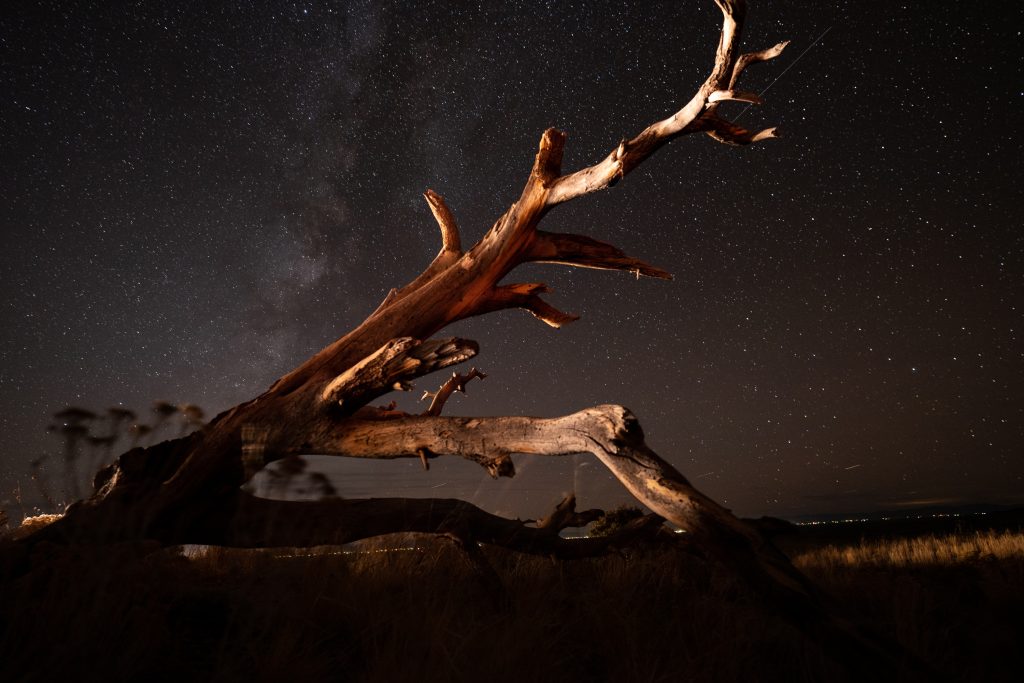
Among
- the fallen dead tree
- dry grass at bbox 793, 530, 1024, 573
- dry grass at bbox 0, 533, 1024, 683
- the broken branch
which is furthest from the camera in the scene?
dry grass at bbox 793, 530, 1024, 573

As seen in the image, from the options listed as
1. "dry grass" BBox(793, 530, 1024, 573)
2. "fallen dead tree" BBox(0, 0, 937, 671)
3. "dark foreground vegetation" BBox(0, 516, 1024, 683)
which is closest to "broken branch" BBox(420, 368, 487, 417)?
"fallen dead tree" BBox(0, 0, 937, 671)

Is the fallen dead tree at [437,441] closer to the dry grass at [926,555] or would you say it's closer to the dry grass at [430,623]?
the dry grass at [430,623]

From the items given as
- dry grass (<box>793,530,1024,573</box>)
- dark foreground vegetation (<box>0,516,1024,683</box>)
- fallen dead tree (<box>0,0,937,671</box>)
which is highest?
fallen dead tree (<box>0,0,937,671</box>)

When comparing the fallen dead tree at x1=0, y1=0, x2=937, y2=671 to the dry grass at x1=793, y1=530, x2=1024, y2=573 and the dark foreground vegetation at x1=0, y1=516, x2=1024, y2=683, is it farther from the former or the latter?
the dry grass at x1=793, y1=530, x2=1024, y2=573

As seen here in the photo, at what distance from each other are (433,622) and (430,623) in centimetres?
5

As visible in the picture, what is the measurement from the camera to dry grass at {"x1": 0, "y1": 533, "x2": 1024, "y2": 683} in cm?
281

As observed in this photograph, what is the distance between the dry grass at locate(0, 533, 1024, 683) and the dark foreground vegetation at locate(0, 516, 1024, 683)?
14 millimetres

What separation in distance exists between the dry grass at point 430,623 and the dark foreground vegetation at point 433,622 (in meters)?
0.01

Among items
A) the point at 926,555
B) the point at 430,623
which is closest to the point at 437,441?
the point at 430,623

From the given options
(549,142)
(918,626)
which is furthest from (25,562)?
(918,626)

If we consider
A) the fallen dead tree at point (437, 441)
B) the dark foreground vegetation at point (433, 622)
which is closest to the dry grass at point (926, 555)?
the dark foreground vegetation at point (433, 622)

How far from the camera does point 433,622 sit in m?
3.57

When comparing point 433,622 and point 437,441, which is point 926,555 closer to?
point 437,441

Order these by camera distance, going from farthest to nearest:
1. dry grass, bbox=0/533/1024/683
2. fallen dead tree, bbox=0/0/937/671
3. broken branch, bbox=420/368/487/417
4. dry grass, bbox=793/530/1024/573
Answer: dry grass, bbox=793/530/1024/573 → broken branch, bbox=420/368/487/417 → fallen dead tree, bbox=0/0/937/671 → dry grass, bbox=0/533/1024/683
